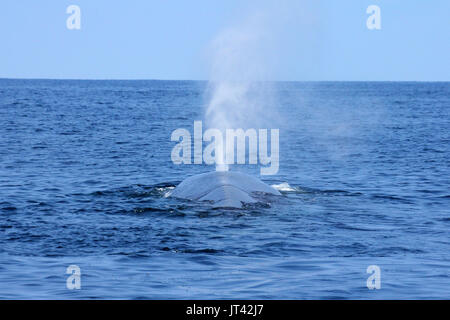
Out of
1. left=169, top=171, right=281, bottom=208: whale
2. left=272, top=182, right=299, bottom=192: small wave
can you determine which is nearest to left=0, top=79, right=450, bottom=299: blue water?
left=272, top=182, right=299, bottom=192: small wave

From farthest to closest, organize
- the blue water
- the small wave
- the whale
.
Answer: the small wave
the whale
the blue water

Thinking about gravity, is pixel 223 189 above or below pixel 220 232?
above

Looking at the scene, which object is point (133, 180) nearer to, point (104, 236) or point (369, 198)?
point (369, 198)

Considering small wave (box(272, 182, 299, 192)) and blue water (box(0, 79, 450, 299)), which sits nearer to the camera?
blue water (box(0, 79, 450, 299))

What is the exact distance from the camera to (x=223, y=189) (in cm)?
2409

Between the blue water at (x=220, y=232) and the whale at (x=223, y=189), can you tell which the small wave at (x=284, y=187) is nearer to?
the blue water at (x=220, y=232)

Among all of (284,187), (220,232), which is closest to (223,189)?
(220,232)

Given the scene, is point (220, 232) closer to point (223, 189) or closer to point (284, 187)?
point (223, 189)

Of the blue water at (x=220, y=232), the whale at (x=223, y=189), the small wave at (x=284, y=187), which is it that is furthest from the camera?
the small wave at (x=284, y=187)

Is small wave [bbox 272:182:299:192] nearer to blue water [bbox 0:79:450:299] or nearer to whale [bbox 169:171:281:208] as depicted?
blue water [bbox 0:79:450:299]

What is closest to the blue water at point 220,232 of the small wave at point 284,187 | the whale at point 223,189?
the small wave at point 284,187

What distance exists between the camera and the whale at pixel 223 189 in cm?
2341

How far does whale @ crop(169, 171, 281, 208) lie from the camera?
2341 centimetres
